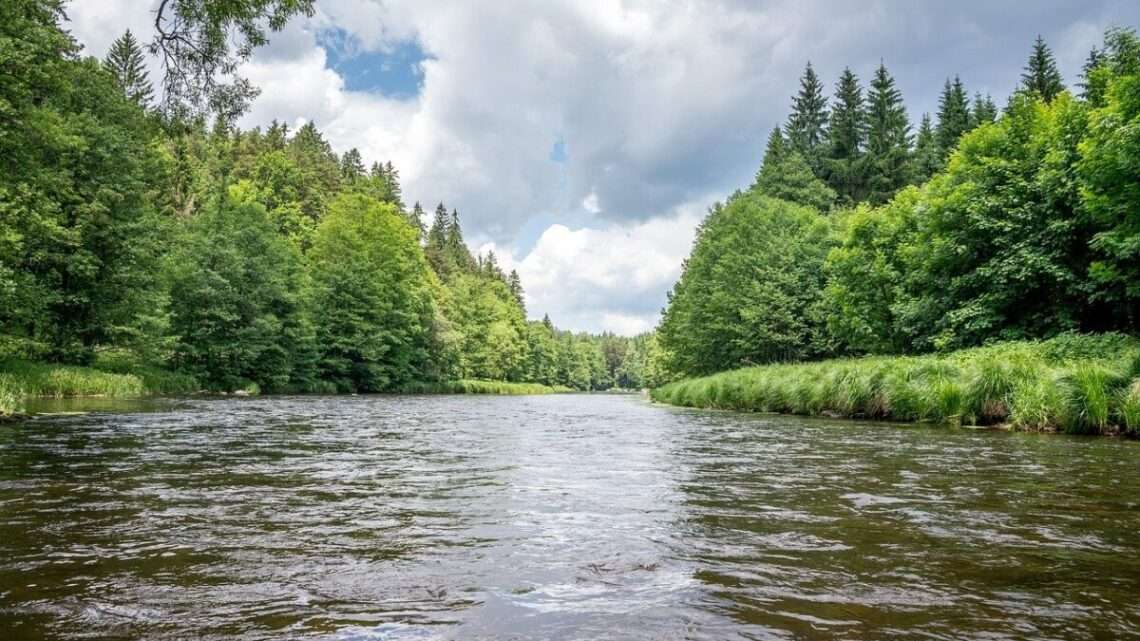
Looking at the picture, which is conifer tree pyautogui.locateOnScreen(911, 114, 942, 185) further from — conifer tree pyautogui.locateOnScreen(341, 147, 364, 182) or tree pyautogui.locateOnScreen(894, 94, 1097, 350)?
conifer tree pyautogui.locateOnScreen(341, 147, 364, 182)

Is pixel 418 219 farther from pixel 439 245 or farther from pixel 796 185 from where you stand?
pixel 796 185

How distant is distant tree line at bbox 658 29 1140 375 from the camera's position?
19.4m

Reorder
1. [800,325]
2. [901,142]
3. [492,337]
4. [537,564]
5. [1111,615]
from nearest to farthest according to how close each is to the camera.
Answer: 1. [1111,615]
2. [537,564]
3. [800,325]
4. [901,142]
5. [492,337]

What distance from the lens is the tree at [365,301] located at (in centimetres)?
5369

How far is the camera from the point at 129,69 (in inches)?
2640

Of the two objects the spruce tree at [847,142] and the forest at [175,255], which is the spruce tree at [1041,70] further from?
the forest at [175,255]

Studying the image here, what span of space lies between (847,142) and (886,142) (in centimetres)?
384

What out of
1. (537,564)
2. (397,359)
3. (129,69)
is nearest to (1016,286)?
(537,564)

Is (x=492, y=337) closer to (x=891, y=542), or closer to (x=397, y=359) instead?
(x=397, y=359)

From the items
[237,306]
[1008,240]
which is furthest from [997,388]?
[237,306]

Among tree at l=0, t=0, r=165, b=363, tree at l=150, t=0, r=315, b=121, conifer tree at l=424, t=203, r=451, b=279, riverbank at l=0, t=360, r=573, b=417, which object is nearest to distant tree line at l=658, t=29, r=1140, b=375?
tree at l=150, t=0, r=315, b=121

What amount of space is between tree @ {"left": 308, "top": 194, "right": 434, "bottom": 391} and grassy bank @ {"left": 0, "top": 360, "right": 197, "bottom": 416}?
729 inches

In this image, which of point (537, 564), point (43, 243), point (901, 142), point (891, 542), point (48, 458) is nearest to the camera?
point (537, 564)

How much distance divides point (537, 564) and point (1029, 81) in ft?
268
